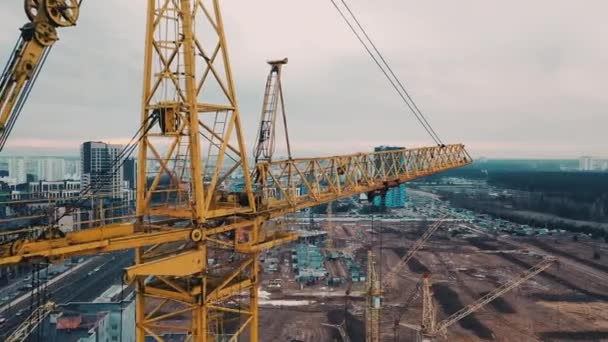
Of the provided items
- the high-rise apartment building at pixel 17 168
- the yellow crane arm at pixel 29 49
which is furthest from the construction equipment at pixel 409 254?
the high-rise apartment building at pixel 17 168

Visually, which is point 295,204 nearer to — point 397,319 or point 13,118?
point 13,118

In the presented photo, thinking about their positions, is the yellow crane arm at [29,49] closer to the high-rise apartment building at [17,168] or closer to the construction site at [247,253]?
the construction site at [247,253]

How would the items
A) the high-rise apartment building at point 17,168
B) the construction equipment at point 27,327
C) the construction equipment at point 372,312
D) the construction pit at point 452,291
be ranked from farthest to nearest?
1. the high-rise apartment building at point 17,168
2. the construction pit at point 452,291
3. the construction equipment at point 372,312
4. the construction equipment at point 27,327

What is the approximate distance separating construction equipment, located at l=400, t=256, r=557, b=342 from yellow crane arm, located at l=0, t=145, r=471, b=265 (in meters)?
12.7

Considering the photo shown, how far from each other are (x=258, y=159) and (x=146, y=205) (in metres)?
6.04

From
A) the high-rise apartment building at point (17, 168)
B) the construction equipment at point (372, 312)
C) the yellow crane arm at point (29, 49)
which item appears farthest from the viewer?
the high-rise apartment building at point (17, 168)

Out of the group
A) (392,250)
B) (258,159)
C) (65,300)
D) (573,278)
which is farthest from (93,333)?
(573,278)

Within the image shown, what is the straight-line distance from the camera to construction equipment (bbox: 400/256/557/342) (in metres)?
34.4

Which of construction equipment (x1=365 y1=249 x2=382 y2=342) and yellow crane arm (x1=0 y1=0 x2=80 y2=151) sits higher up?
yellow crane arm (x1=0 y1=0 x2=80 y2=151)

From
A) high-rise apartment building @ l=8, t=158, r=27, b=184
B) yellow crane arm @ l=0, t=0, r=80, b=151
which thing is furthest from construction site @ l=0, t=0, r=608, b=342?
high-rise apartment building @ l=8, t=158, r=27, b=184

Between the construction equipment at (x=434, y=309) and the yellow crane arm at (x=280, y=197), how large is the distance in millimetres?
12655

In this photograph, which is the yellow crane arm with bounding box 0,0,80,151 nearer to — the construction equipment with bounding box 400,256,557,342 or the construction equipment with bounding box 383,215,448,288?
the construction equipment with bounding box 400,256,557,342

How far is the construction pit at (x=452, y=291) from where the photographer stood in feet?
125

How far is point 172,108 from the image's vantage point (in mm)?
12047
